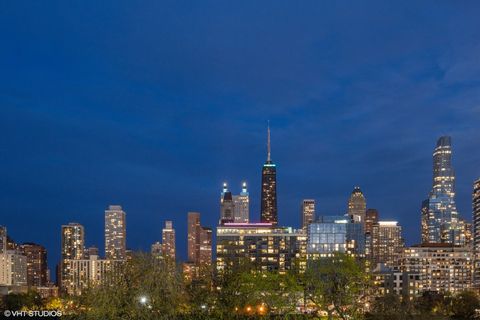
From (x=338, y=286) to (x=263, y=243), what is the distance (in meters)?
133

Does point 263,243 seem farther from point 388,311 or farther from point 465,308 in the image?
point 388,311

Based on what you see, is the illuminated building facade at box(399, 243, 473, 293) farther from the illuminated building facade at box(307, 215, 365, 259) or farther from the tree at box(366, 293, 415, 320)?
the tree at box(366, 293, 415, 320)

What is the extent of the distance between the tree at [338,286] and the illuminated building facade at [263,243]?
403 feet

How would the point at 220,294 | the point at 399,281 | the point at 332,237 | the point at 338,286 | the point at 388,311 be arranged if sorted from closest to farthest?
the point at 220,294
the point at 338,286
the point at 388,311
the point at 399,281
the point at 332,237

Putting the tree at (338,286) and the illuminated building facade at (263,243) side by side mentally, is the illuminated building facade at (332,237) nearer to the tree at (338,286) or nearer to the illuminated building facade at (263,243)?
the illuminated building facade at (263,243)

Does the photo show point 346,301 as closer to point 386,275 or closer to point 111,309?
point 111,309

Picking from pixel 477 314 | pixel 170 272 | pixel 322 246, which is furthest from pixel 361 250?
pixel 170 272

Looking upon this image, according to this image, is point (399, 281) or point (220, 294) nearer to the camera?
point (220, 294)

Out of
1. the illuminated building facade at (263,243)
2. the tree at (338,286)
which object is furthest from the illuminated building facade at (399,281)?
the tree at (338,286)

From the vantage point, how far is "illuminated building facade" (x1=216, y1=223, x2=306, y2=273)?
17850cm

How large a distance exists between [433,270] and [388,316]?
13297 centimetres

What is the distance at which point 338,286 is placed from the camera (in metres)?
49.4

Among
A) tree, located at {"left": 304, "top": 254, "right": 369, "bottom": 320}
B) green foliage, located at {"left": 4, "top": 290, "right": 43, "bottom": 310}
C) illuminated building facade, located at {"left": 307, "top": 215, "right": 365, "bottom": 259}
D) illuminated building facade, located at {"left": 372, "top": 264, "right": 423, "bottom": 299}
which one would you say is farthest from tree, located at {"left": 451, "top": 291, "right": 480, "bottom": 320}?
illuminated building facade, located at {"left": 307, "top": 215, "right": 365, "bottom": 259}

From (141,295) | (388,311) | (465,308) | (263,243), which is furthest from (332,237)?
(141,295)
